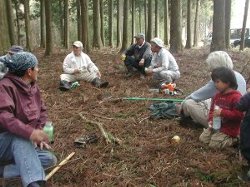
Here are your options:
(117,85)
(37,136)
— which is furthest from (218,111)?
(117,85)

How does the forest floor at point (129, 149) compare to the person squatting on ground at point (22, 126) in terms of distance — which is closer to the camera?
the person squatting on ground at point (22, 126)

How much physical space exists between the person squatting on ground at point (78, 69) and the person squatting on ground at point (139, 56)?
137 centimetres

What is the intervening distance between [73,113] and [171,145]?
239cm

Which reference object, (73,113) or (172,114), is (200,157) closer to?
(172,114)

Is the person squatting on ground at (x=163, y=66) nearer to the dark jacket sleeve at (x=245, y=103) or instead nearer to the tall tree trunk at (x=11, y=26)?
the dark jacket sleeve at (x=245, y=103)

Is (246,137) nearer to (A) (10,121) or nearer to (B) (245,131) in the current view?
(B) (245,131)

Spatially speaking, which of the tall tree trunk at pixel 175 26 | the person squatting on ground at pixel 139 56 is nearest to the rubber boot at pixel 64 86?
the person squatting on ground at pixel 139 56

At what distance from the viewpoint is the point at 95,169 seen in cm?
464

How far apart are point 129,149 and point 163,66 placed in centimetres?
436

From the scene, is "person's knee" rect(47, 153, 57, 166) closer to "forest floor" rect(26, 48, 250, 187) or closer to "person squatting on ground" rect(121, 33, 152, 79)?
"forest floor" rect(26, 48, 250, 187)

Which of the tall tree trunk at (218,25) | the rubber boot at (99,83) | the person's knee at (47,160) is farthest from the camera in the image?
the tall tree trunk at (218,25)

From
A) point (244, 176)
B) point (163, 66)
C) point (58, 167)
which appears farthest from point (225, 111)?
point (163, 66)

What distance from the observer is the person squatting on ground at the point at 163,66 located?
30.3 ft

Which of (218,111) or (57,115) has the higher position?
(218,111)
